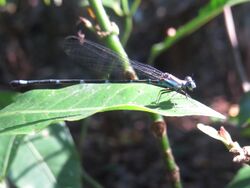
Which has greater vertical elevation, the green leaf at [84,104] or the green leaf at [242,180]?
the green leaf at [84,104]

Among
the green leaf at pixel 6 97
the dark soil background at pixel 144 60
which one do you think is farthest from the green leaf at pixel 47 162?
the dark soil background at pixel 144 60

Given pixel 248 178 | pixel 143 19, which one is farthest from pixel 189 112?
pixel 143 19

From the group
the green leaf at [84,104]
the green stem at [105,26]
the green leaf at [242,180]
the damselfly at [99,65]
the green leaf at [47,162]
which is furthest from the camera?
the damselfly at [99,65]

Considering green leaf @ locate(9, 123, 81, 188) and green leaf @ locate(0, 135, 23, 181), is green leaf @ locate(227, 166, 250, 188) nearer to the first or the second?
green leaf @ locate(9, 123, 81, 188)

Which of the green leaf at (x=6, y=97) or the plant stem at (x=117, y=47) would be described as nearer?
the plant stem at (x=117, y=47)

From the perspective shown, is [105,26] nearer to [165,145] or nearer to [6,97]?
[165,145]

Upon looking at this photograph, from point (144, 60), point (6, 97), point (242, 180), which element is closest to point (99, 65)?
point (6, 97)

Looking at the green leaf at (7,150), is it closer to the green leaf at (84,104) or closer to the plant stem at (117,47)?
the green leaf at (84,104)
